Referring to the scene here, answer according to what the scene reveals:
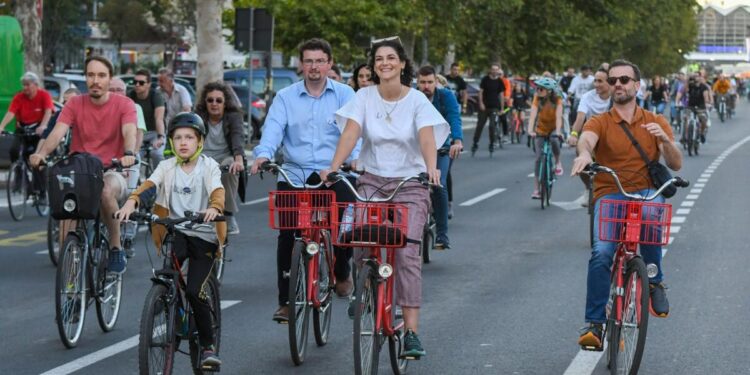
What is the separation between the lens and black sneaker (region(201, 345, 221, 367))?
7531 mm

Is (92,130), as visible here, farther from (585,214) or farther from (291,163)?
(585,214)

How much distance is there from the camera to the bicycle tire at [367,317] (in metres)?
7.31

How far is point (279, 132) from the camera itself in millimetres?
9570

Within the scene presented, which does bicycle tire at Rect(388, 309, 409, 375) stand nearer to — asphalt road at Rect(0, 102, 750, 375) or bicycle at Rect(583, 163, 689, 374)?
asphalt road at Rect(0, 102, 750, 375)

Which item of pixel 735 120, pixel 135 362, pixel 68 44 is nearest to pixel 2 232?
pixel 135 362

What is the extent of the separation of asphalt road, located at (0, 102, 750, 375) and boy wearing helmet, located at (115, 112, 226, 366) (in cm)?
86

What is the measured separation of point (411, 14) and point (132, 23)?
40324 millimetres

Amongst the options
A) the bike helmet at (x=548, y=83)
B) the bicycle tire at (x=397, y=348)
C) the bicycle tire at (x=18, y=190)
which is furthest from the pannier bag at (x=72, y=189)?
the bike helmet at (x=548, y=83)

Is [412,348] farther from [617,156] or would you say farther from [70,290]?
[70,290]

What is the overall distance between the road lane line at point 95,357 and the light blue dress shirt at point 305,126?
4.36ft

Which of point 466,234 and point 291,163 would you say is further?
point 466,234

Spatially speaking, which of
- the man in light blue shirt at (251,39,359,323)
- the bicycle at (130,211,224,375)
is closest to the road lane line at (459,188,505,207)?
the man in light blue shirt at (251,39,359,323)

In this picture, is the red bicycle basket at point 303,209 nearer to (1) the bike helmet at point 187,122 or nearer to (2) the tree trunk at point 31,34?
(1) the bike helmet at point 187,122

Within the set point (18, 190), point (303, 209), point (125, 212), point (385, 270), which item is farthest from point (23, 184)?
point (385, 270)
